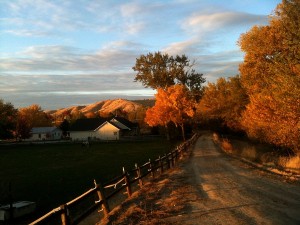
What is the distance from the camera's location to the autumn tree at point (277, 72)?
21766 millimetres

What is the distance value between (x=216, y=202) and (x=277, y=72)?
12.0 meters

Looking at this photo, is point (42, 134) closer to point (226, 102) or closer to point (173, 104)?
point (173, 104)

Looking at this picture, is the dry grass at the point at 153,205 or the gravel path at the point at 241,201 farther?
the dry grass at the point at 153,205

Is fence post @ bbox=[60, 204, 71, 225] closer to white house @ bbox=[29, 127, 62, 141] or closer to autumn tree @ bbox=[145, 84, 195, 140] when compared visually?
autumn tree @ bbox=[145, 84, 195, 140]

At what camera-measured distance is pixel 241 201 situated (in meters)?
13.8

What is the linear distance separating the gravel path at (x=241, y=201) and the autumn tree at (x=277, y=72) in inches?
203

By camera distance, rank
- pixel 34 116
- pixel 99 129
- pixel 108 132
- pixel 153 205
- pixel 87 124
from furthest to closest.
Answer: pixel 34 116
pixel 87 124
pixel 99 129
pixel 108 132
pixel 153 205

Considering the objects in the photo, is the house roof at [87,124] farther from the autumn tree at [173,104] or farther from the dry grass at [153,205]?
the dry grass at [153,205]

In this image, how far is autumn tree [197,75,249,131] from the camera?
5691 cm

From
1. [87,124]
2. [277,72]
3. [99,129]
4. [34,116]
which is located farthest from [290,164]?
[34,116]

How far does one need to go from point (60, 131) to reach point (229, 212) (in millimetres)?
120445

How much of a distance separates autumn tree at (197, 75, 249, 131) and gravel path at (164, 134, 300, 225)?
1315 inches

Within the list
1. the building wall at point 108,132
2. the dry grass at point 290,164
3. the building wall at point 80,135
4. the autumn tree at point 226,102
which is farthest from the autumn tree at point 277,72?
the building wall at point 80,135

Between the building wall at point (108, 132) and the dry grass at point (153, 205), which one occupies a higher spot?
the building wall at point (108, 132)
